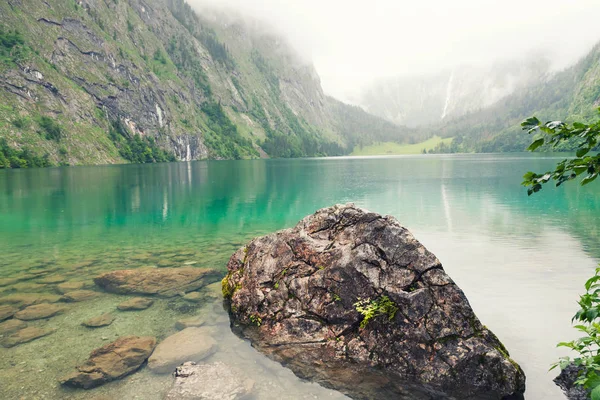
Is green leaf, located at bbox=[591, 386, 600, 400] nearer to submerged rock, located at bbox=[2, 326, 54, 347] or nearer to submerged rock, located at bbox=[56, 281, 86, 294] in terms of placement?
submerged rock, located at bbox=[2, 326, 54, 347]

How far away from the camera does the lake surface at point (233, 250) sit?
12.4m

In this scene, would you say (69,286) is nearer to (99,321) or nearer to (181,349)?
(99,321)

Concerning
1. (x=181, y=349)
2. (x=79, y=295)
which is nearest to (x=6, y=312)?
(x=79, y=295)

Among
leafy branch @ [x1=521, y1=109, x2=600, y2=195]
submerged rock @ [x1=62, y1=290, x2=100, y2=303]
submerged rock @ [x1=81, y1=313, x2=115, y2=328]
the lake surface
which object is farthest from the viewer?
submerged rock @ [x1=62, y1=290, x2=100, y2=303]

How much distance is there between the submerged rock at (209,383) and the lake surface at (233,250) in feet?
1.62

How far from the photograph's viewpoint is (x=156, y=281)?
2036 centimetres

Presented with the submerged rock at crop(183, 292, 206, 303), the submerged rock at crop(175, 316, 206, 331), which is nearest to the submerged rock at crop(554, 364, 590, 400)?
the submerged rock at crop(175, 316, 206, 331)

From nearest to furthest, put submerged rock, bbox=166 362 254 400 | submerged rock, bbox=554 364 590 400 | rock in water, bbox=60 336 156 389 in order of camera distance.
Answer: submerged rock, bbox=554 364 590 400 → submerged rock, bbox=166 362 254 400 → rock in water, bbox=60 336 156 389

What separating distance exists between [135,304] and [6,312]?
576 cm

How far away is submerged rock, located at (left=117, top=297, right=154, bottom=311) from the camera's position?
17.4m

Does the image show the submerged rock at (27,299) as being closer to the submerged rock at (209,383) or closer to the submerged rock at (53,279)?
the submerged rock at (53,279)

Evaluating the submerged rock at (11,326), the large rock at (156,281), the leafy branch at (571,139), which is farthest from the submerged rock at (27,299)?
the leafy branch at (571,139)

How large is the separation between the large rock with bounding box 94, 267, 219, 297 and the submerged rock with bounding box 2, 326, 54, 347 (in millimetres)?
4489

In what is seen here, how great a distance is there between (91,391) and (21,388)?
2.23 meters
